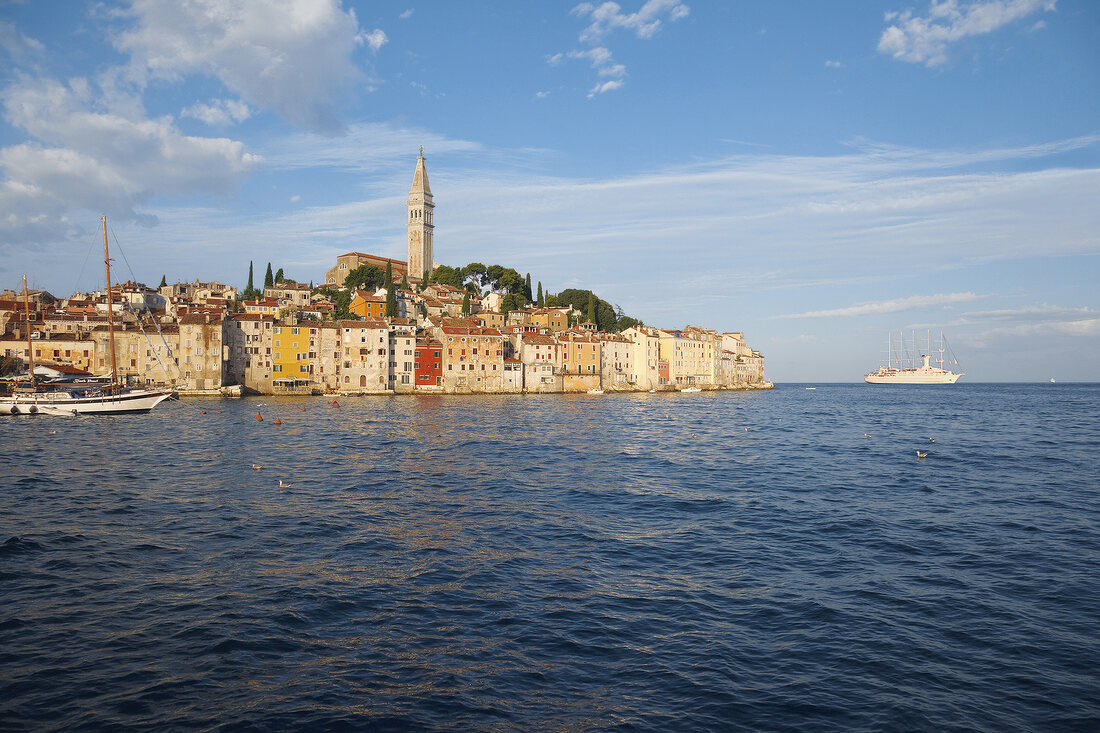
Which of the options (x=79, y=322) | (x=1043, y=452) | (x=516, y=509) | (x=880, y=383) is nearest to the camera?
(x=516, y=509)

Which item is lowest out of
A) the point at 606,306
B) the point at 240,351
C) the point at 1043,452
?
the point at 1043,452

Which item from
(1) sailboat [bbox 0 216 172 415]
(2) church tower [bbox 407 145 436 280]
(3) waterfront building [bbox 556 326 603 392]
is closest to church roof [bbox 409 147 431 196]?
(2) church tower [bbox 407 145 436 280]

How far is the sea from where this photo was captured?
735cm

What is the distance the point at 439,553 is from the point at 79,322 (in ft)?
252

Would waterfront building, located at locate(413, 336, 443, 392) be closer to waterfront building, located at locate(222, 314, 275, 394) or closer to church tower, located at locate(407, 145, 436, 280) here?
waterfront building, located at locate(222, 314, 275, 394)

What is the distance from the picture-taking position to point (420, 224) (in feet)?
432

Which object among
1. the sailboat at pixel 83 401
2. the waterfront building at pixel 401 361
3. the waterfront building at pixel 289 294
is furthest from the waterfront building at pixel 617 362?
the sailboat at pixel 83 401

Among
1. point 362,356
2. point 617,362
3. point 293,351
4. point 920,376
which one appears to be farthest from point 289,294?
point 920,376

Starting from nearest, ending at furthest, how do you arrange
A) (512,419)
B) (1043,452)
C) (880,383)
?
(1043,452) < (512,419) < (880,383)

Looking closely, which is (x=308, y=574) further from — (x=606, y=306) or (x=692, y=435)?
(x=606, y=306)

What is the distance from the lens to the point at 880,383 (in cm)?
18538

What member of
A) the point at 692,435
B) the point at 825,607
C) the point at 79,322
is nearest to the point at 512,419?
the point at 692,435

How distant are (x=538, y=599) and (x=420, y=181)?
5289 inches

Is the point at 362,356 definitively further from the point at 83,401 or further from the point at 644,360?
the point at 644,360
